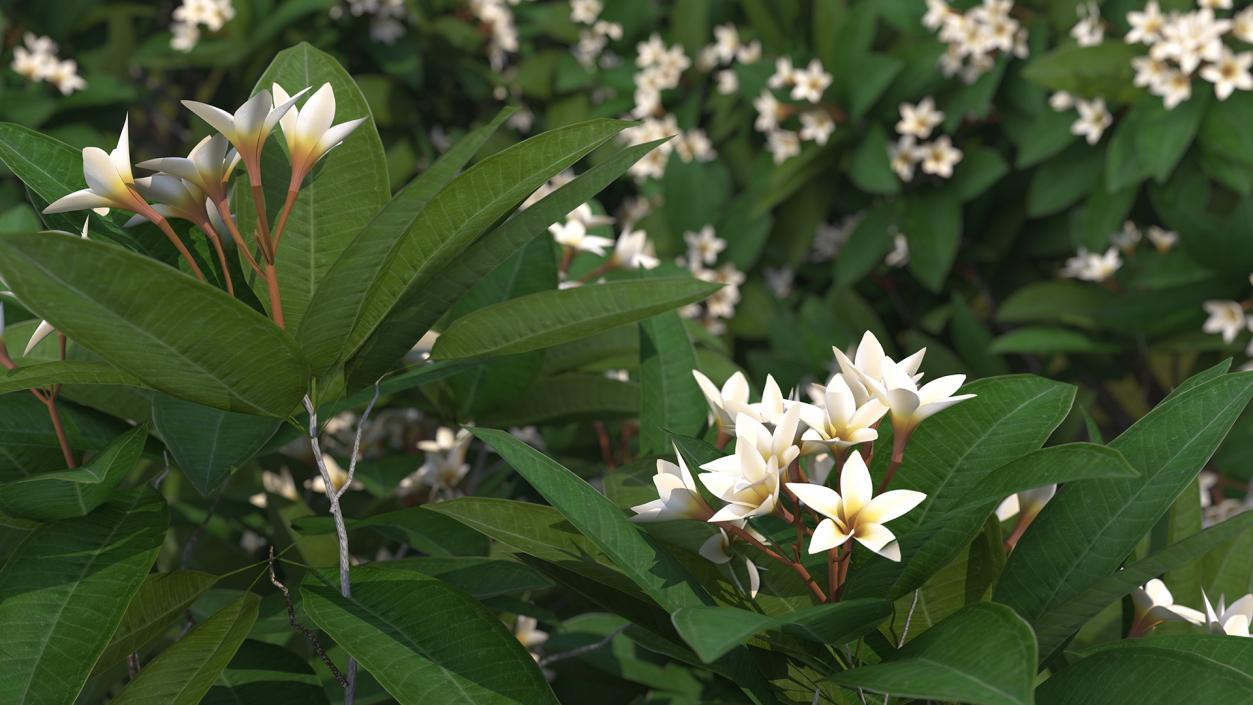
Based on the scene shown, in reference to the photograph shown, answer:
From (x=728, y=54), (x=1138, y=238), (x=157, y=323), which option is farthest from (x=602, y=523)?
(x=728, y=54)

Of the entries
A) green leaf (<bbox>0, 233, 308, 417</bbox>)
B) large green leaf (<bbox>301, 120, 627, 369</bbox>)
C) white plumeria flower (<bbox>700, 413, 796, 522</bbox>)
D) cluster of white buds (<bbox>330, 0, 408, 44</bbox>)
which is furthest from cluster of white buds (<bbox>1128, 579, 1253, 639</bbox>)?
cluster of white buds (<bbox>330, 0, 408, 44</bbox>)

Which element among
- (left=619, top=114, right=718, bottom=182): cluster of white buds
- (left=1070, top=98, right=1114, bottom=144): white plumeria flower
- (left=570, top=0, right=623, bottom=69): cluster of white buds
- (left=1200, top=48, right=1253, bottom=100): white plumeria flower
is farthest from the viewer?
(left=570, top=0, right=623, bottom=69): cluster of white buds

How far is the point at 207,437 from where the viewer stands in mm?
987

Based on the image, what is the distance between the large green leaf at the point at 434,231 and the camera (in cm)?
84

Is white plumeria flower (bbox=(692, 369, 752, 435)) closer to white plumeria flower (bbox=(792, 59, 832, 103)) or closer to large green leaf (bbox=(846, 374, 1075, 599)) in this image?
large green leaf (bbox=(846, 374, 1075, 599))

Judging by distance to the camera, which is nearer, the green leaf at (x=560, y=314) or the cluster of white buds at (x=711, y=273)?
the green leaf at (x=560, y=314)

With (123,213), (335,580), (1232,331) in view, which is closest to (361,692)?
(335,580)

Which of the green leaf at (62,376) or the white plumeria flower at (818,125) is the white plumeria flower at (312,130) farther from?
the white plumeria flower at (818,125)

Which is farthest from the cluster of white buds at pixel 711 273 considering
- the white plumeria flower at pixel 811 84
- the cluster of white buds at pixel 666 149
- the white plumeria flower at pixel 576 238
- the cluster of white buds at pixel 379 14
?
the white plumeria flower at pixel 576 238

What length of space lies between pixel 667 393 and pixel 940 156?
1.84m

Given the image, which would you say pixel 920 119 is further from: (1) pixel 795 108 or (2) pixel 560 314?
(2) pixel 560 314

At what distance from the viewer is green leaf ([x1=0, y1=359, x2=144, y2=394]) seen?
2.67ft

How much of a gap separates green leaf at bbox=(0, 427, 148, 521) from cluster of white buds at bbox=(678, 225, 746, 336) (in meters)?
1.92

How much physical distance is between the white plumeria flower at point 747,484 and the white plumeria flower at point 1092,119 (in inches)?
80.7
